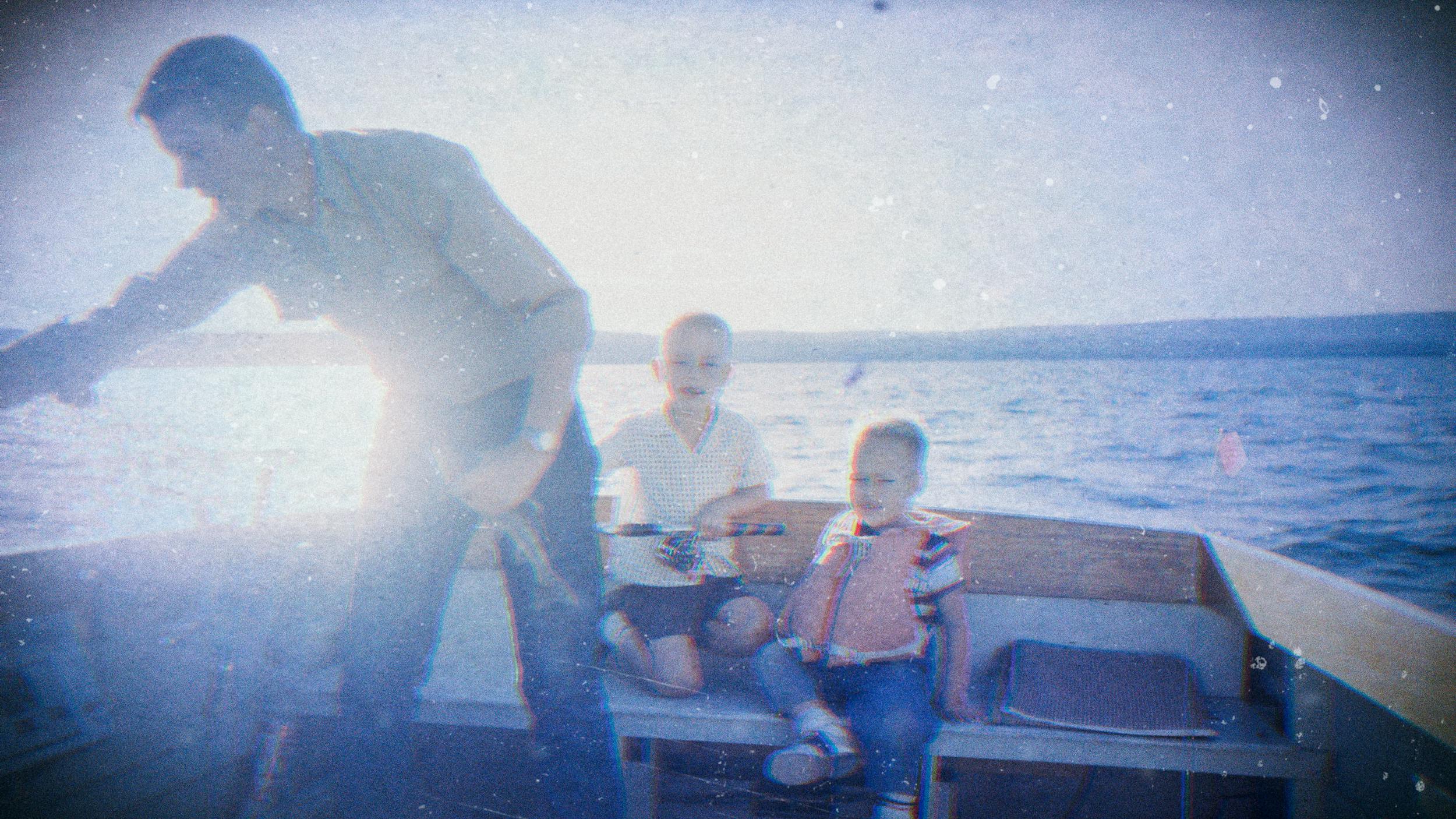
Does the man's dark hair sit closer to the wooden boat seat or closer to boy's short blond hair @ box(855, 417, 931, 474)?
the wooden boat seat

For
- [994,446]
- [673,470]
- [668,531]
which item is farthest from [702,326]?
[994,446]

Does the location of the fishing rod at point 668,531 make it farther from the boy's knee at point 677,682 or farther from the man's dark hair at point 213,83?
the man's dark hair at point 213,83

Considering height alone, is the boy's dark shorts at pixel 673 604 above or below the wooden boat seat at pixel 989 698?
above

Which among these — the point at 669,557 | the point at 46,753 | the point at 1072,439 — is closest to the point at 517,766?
the point at 669,557

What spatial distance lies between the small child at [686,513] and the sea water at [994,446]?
4.4 inches

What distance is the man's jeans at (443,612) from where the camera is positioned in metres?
0.91

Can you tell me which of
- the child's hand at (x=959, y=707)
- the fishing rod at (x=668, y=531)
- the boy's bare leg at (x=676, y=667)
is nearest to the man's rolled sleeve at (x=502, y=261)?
the fishing rod at (x=668, y=531)

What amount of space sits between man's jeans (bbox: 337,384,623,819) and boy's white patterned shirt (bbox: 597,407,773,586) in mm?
402

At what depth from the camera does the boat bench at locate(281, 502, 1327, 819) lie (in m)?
1.08

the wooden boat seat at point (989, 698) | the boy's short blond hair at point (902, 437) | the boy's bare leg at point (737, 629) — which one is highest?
the boy's short blond hair at point (902, 437)

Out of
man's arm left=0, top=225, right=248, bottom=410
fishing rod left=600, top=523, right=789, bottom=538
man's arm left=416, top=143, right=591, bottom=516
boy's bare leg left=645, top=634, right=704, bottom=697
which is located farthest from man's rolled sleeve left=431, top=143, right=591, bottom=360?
boy's bare leg left=645, top=634, right=704, bottom=697

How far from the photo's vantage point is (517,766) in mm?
1138

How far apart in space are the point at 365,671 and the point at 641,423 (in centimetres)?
74

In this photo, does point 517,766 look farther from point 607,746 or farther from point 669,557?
point 669,557
